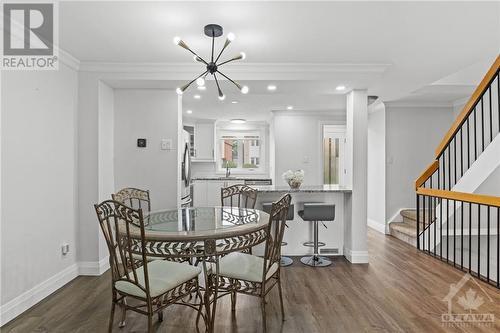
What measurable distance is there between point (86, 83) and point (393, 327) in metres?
3.91

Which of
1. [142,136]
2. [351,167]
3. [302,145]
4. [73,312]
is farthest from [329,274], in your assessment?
[302,145]

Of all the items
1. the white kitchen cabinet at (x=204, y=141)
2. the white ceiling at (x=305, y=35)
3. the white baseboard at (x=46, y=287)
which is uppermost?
the white ceiling at (x=305, y=35)

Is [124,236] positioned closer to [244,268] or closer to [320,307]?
[244,268]

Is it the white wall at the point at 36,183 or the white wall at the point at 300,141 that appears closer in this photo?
the white wall at the point at 36,183

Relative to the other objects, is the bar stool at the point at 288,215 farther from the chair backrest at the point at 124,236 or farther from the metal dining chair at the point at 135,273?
the chair backrest at the point at 124,236

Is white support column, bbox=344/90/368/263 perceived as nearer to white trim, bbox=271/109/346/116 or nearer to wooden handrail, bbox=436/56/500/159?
wooden handrail, bbox=436/56/500/159

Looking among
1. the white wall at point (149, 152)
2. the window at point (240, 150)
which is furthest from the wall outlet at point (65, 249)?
the window at point (240, 150)

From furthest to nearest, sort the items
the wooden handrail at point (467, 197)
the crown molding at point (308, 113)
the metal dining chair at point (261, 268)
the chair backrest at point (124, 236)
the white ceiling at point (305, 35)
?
the crown molding at point (308, 113), the wooden handrail at point (467, 197), the white ceiling at point (305, 35), the metal dining chair at point (261, 268), the chair backrest at point (124, 236)

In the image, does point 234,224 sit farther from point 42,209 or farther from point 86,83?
point 86,83

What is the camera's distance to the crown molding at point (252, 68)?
3.36 meters

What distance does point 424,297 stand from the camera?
278cm

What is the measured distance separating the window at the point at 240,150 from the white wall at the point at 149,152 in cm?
377

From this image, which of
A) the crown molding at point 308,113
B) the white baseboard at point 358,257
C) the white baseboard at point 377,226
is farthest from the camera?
the crown molding at point 308,113

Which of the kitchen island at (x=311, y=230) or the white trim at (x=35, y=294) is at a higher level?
the kitchen island at (x=311, y=230)
